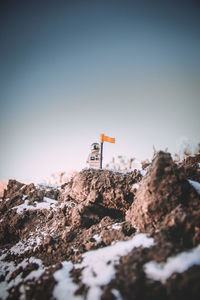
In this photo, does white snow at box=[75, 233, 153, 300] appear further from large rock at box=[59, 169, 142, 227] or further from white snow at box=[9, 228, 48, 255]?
white snow at box=[9, 228, 48, 255]

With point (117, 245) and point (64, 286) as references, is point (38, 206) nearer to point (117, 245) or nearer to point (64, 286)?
point (64, 286)

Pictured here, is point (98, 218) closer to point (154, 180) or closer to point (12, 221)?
point (154, 180)

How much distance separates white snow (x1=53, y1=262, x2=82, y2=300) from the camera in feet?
13.2

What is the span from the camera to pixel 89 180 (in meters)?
9.78

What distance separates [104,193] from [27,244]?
19.4 ft

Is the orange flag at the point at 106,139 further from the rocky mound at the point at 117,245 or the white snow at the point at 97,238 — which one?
the white snow at the point at 97,238

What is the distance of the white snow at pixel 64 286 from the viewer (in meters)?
4.03

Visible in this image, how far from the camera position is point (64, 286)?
4.33 meters

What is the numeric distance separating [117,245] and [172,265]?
2.12 m

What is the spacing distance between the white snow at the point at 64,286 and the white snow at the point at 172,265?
7.27 ft

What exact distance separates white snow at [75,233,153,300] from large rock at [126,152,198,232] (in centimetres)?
82

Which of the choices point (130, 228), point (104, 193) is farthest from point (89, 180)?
point (130, 228)

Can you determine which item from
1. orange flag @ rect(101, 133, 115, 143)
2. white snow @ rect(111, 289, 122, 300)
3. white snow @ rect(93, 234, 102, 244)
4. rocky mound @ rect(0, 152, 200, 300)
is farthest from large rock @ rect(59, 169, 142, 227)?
white snow @ rect(111, 289, 122, 300)

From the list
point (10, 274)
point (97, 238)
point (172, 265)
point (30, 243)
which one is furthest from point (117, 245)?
point (30, 243)
